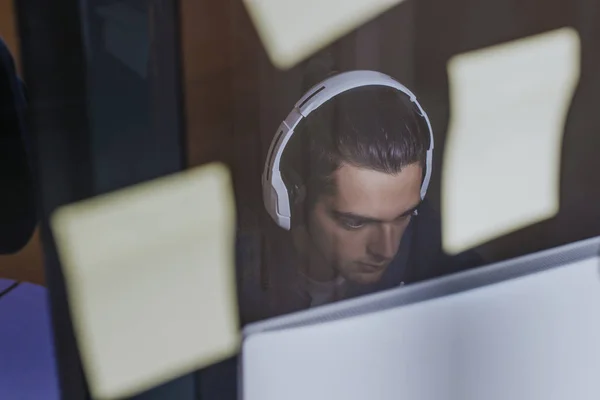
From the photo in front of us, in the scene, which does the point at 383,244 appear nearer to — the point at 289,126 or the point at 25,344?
the point at 289,126

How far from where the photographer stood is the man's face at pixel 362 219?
0.75m

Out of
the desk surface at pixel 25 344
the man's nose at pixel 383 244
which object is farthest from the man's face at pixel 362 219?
the desk surface at pixel 25 344

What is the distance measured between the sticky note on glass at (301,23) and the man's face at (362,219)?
0.12 meters

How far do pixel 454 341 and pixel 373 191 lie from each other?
20 cm

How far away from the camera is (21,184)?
600mm

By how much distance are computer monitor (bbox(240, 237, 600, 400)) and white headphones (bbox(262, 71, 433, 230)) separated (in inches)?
4.5

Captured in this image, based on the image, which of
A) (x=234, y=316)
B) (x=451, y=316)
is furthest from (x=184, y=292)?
(x=451, y=316)

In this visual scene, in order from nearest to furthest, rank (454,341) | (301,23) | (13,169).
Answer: (13,169)
(301,23)
(454,341)

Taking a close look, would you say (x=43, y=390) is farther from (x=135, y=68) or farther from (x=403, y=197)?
(x=403, y=197)

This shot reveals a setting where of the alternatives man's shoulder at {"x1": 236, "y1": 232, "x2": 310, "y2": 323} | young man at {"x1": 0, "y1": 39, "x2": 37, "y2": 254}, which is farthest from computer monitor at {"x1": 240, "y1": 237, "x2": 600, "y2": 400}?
young man at {"x1": 0, "y1": 39, "x2": 37, "y2": 254}

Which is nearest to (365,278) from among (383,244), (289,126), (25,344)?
(383,244)

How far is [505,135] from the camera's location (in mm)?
854

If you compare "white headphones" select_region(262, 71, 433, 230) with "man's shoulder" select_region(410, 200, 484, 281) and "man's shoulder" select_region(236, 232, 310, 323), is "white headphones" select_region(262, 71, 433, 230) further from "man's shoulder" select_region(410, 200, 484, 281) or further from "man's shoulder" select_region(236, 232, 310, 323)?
"man's shoulder" select_region(410, 200, 484, 281)

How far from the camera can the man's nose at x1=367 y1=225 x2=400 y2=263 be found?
78 cm
